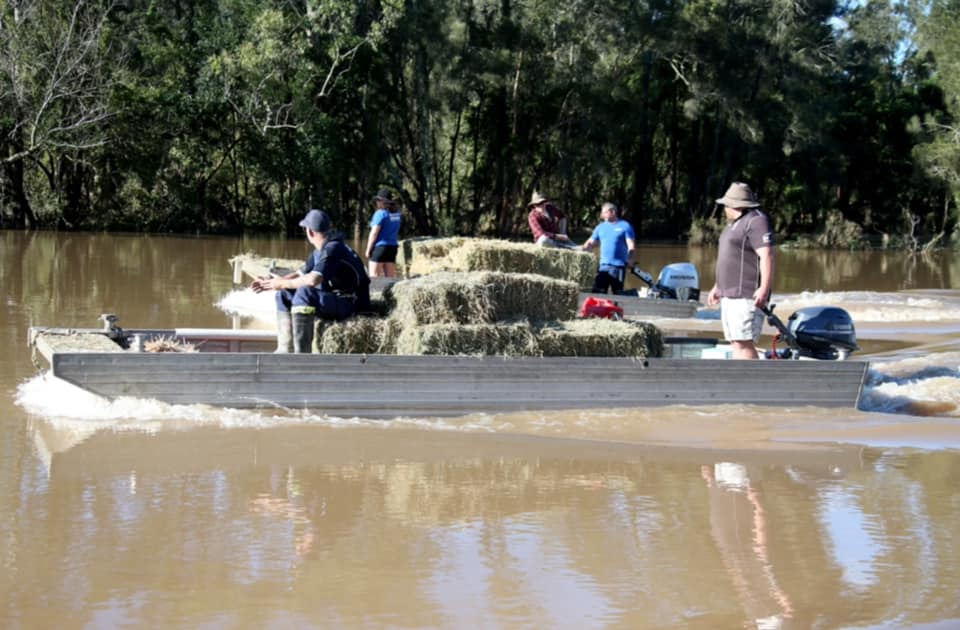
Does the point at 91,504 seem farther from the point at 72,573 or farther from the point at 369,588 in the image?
the point at 369,588

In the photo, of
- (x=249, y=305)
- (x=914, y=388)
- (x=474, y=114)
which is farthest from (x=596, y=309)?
(x=474, y=114)

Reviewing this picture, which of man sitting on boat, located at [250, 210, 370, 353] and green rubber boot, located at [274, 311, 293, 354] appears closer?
man sitting on boat, located at [250, 210, 370, 353]

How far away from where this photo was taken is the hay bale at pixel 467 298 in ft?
33.3

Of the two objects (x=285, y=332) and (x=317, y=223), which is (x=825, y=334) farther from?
(x=285, y=332)

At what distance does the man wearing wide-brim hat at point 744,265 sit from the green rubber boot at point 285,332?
3752mm

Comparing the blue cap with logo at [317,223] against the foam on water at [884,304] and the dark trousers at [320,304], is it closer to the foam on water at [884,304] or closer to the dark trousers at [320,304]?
the dark trousers at [320,304]

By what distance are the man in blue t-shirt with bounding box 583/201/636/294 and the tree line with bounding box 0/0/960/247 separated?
22.7 metres

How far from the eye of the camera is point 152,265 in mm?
25578

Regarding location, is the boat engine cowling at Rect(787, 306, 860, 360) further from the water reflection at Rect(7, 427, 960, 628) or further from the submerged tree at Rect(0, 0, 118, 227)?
the submerged tree at Rect(0, 0, 118, 227)

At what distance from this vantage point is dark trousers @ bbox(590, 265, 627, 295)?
1767 centimetres

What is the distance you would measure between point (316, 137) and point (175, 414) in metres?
31.5

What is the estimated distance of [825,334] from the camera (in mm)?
11461

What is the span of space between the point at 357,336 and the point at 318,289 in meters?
0.52

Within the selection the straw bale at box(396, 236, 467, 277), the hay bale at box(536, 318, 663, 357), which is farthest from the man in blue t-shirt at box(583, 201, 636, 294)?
the hay bale at box(536, 318, 663, 357)
